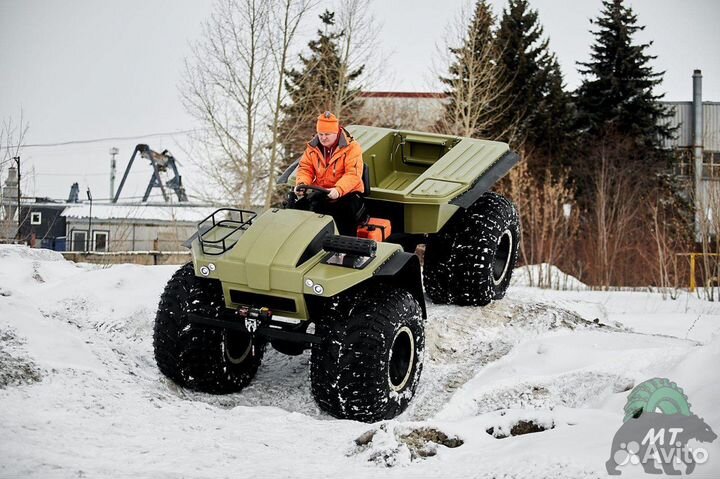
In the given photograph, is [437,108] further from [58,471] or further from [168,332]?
[58,471]

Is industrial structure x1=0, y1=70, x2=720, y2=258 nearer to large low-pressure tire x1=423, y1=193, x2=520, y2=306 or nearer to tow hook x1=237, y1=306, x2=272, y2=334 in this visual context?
large low-pressure tire x1=423, y1=193, x2=520, y2=306

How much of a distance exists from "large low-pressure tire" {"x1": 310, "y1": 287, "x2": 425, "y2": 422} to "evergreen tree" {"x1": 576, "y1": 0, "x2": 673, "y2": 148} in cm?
2482

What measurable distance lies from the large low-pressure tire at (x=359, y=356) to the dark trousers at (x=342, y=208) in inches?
41.1

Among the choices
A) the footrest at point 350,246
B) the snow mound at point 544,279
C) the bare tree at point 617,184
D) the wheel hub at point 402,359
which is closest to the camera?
the footrest at point 350,246

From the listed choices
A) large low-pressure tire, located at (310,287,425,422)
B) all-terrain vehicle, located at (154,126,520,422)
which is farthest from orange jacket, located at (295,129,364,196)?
large low-pressure tire, located at (310,287,425,422)

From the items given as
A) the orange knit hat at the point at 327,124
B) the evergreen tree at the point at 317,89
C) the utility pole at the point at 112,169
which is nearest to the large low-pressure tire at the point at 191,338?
the orange knit hat at the point at 327,124

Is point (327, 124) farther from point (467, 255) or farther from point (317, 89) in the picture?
point (317, 89)

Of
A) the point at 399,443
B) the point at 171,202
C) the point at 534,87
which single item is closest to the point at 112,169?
the point at 171,202

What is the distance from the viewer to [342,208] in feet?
22.4

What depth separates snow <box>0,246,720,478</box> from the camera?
168 inches

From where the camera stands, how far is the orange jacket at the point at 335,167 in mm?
6852

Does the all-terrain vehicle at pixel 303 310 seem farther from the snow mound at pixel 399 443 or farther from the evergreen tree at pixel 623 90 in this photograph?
the evergreen tree at pixel 623 90

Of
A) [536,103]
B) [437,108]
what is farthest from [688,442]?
[536,103]

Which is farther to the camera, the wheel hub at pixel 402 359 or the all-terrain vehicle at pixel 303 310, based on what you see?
the wheel hub at pixel 402 359
